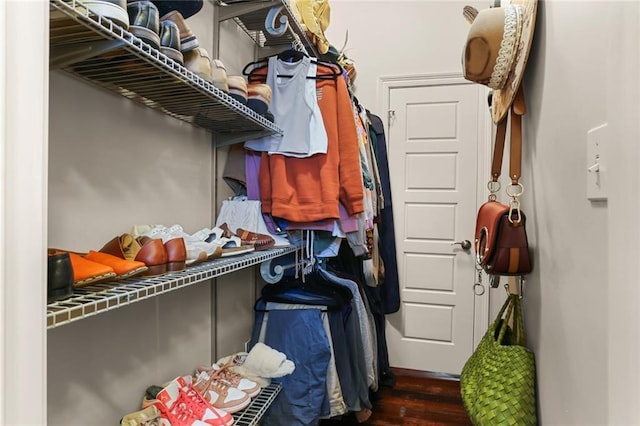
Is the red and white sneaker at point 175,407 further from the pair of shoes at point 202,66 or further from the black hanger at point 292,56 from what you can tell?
the black hanger at point 292,56

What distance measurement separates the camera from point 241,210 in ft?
4.69

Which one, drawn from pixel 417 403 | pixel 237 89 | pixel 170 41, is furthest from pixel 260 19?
pixel 417 403

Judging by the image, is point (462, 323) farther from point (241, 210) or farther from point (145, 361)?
point (145, 361)

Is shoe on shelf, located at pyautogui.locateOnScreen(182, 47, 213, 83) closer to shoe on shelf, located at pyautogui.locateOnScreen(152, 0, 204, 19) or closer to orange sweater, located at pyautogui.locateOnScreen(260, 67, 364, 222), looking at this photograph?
shoe on shelf, located at pyautogui.locateOnScreen(152, 0, 204, 19)

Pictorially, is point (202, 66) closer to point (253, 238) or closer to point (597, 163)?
point (253, 238)

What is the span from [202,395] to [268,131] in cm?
91

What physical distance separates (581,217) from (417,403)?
74.8 inches

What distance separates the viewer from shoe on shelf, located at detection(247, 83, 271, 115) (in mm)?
1245

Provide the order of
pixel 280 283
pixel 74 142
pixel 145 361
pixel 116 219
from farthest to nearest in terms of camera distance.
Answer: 1. pixel 280 283
2. pixel 145 361
3. pixel 116 219
4. pixel 74 142

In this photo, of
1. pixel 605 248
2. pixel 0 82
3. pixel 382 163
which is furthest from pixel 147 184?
pixel 382 163

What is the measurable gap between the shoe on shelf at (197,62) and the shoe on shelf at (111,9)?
0.26 meters

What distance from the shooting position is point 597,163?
1.84ft

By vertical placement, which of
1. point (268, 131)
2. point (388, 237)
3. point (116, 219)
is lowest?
point (388, 237)

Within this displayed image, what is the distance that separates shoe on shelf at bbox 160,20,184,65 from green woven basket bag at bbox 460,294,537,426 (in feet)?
3.39
